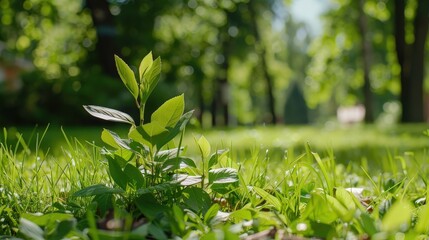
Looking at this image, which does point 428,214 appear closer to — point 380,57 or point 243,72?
point 380,57

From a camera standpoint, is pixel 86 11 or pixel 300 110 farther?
pixel 300 110

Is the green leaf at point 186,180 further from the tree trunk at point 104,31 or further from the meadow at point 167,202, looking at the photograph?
the tree trunk at point 104,31

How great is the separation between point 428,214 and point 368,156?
4.68 m

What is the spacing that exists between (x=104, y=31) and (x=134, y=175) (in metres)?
14.2

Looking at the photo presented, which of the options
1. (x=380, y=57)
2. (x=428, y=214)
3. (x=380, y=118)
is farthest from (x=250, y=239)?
(x=380, y=118)

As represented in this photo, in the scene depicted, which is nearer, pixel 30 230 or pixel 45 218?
pixel 30 230

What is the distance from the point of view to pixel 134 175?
1.54 meters

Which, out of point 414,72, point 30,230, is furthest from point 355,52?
point 30,230

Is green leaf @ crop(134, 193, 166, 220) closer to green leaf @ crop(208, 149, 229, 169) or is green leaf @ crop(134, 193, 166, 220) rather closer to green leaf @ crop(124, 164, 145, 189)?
green leaf @ crop(124, 164, 145, 189)

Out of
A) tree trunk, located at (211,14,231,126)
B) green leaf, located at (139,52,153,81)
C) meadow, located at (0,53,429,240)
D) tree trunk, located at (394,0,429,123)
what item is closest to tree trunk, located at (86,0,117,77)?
tree trunk, located at (211,14,231,126)

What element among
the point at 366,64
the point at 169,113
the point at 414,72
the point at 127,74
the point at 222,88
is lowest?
the point at 222,88

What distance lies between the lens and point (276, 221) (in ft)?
4.29

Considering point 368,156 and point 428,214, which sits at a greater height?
point 428,214

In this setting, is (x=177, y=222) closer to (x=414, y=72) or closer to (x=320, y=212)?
(x=320, y=212)
